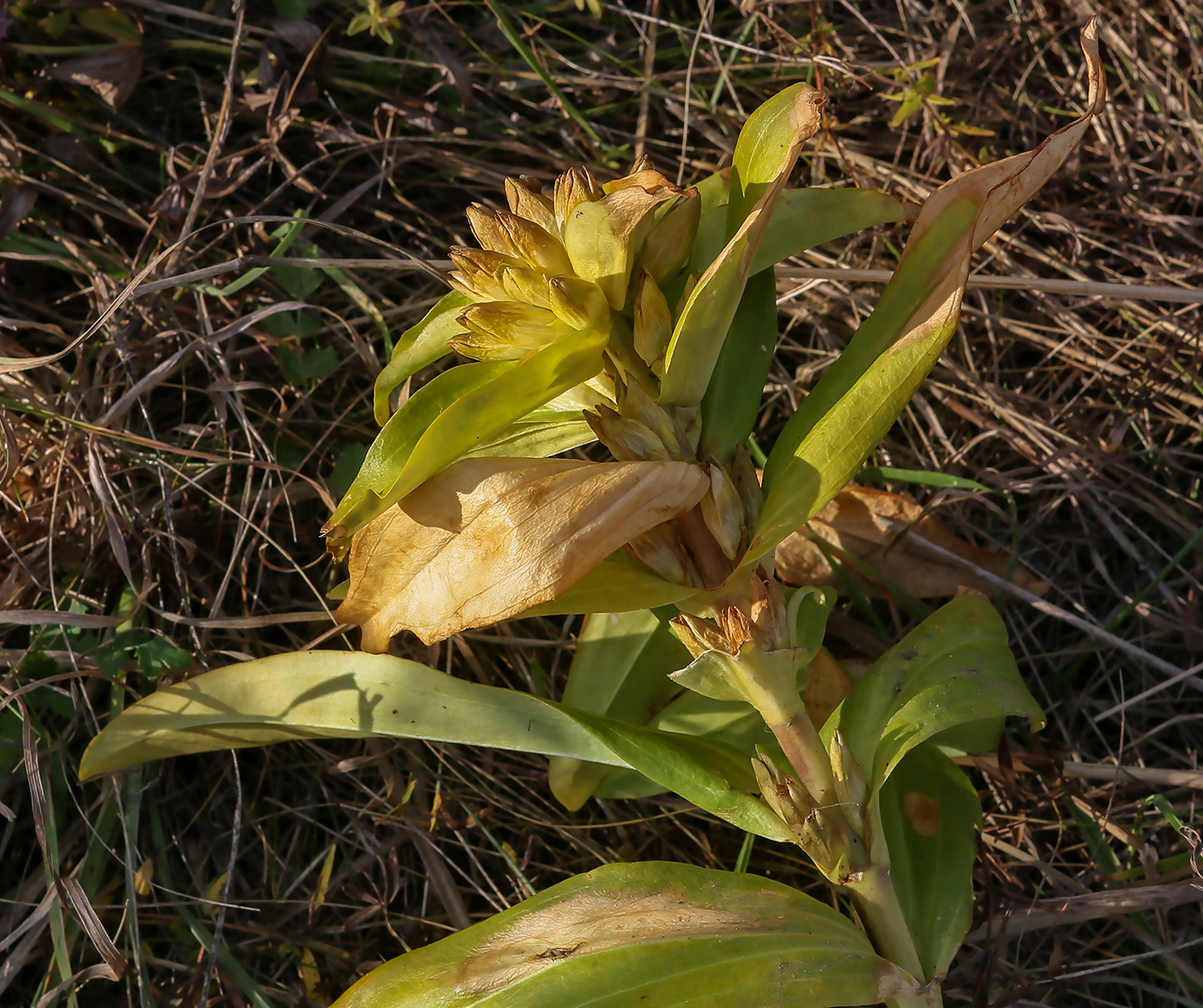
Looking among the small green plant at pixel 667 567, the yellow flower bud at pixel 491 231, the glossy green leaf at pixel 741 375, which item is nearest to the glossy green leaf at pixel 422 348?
the small green plant at pixel 667 567

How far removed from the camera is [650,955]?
1.17 m

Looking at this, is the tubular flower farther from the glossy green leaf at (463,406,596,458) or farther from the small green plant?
the glossy green leaf at (463,406,596,458)

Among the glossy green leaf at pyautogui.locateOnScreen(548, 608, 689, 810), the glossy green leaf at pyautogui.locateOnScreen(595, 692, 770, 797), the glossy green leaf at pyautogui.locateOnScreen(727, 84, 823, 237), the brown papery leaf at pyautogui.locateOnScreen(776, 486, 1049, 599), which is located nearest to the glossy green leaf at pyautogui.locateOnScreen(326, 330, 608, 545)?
the glossy green leaf at pyautogui.locateOnScreen(727, 84, 823, 237)

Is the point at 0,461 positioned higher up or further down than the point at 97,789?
higher up

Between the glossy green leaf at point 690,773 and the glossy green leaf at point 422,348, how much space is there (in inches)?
20.5

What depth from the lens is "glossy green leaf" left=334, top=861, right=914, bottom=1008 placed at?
3.78 feet

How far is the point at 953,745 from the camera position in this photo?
1500 millimetres

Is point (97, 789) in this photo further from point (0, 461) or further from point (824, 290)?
point (824, 290)

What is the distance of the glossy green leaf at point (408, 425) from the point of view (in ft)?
3.68

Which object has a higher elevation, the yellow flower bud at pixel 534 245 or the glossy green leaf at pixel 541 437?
the yellow flower bud at pixel 534 245

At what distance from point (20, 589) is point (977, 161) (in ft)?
6.92

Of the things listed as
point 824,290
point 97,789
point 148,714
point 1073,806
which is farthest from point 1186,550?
point 97,789

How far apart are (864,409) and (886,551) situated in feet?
2.26

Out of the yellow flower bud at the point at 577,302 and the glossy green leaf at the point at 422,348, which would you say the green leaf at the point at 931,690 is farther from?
the glossy green leaf at the point at 422,348
